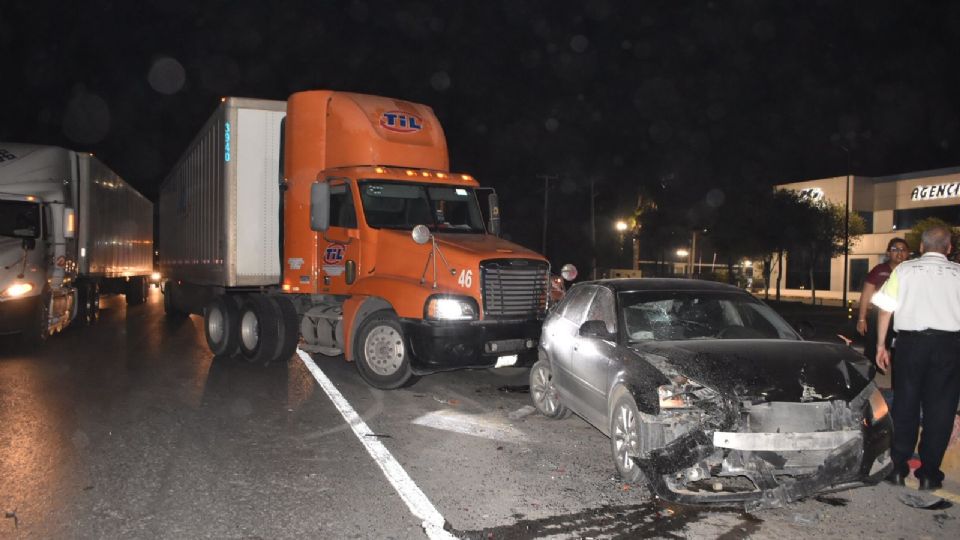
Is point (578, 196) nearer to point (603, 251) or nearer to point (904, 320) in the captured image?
point (603, 251)

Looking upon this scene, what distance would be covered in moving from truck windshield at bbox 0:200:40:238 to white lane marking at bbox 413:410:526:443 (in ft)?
29.6

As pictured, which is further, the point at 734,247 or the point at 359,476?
the point at 734,247

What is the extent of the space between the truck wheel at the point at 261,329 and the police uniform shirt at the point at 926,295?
27.5 ft

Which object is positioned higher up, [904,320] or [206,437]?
[904,320]

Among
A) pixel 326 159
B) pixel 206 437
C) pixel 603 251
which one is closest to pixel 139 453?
pixel 206 437

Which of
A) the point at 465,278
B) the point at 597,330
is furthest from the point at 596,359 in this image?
the point at 465,278

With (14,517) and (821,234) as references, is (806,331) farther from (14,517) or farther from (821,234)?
(821,234)

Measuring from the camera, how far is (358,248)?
10.1m

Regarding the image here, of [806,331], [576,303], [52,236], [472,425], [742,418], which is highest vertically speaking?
[52,236]

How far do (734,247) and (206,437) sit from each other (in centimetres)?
4036

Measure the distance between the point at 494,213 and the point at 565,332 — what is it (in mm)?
3900

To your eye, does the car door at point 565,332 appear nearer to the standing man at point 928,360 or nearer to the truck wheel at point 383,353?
the truck wheel at point 383,353

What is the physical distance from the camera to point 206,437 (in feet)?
22.6

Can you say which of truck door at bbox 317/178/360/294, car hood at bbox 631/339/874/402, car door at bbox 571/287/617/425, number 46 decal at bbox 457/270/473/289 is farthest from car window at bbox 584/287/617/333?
truck door at bbox 317/178/360/294
